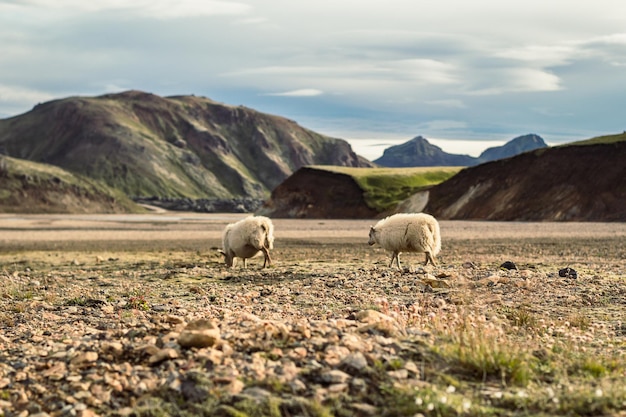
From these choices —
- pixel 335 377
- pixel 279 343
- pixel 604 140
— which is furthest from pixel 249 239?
pixel 604 140

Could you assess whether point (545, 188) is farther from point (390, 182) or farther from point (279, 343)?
point (279, 343)

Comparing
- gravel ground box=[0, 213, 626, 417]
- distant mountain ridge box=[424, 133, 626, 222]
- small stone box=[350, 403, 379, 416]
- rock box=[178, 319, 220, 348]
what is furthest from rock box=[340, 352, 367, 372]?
distant mountain ridge box=[424, 133, 626, 222]

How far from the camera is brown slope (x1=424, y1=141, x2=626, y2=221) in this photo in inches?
3351

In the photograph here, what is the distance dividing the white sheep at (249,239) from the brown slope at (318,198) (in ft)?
295

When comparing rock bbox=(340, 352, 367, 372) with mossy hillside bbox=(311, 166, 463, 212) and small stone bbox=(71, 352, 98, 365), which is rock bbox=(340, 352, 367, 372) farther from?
mossy hillside bbox=(311, 166, 463, 212)

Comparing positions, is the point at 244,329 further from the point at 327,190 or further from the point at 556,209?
the point at 327,190

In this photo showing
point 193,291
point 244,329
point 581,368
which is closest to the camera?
point 581,368

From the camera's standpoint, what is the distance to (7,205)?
184 meters

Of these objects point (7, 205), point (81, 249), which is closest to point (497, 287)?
point (81, 249)

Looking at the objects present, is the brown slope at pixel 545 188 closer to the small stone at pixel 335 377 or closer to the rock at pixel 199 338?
the rock at pixel 199 338

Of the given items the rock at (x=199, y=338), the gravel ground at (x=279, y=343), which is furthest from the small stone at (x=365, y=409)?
the rock at (x=199, y=338)

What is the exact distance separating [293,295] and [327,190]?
114m

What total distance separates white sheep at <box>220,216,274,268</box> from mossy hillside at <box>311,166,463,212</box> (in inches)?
3468

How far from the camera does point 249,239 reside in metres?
26.7
